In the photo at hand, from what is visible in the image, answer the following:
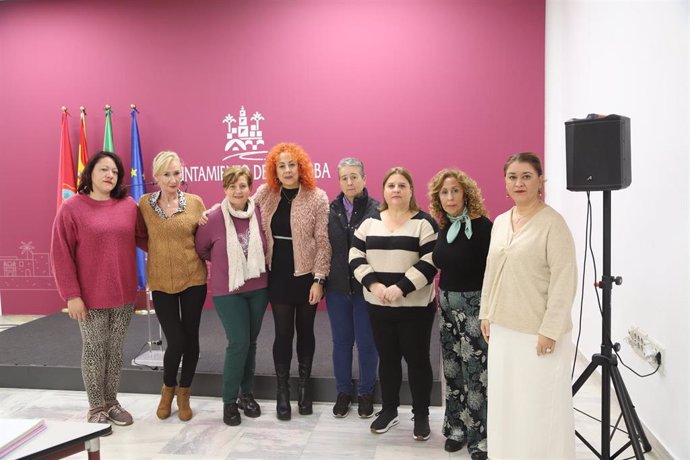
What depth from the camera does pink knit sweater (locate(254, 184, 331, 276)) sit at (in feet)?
9.70

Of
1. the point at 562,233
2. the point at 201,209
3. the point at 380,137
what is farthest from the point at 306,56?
the point at 562,233

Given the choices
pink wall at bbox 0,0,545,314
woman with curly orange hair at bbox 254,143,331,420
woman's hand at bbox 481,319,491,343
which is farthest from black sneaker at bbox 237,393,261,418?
pink wall at bbox 0,0,545,314

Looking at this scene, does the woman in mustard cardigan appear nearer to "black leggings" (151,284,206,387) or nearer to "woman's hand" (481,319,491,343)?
"black leggings" (151,284,206,387)

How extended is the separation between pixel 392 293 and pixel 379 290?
2.8 inches

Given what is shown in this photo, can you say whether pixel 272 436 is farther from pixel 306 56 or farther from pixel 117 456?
pixel 306 56

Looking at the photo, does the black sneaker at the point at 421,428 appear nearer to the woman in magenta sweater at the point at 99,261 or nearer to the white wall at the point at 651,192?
the white wall at the point at 651,192

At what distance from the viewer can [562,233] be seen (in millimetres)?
2107

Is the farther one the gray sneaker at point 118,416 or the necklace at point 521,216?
the gray sneaker at point 118,416

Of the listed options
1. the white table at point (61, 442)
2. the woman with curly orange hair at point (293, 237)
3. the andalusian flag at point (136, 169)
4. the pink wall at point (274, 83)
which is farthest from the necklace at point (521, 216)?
the andalusian flag at point (136, 169)

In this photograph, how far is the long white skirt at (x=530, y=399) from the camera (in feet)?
7.12

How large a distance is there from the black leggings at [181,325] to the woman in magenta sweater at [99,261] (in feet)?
0.71

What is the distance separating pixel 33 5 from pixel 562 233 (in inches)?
225

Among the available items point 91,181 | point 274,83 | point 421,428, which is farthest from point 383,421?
point 274,83

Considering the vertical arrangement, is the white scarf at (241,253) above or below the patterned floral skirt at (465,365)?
above
